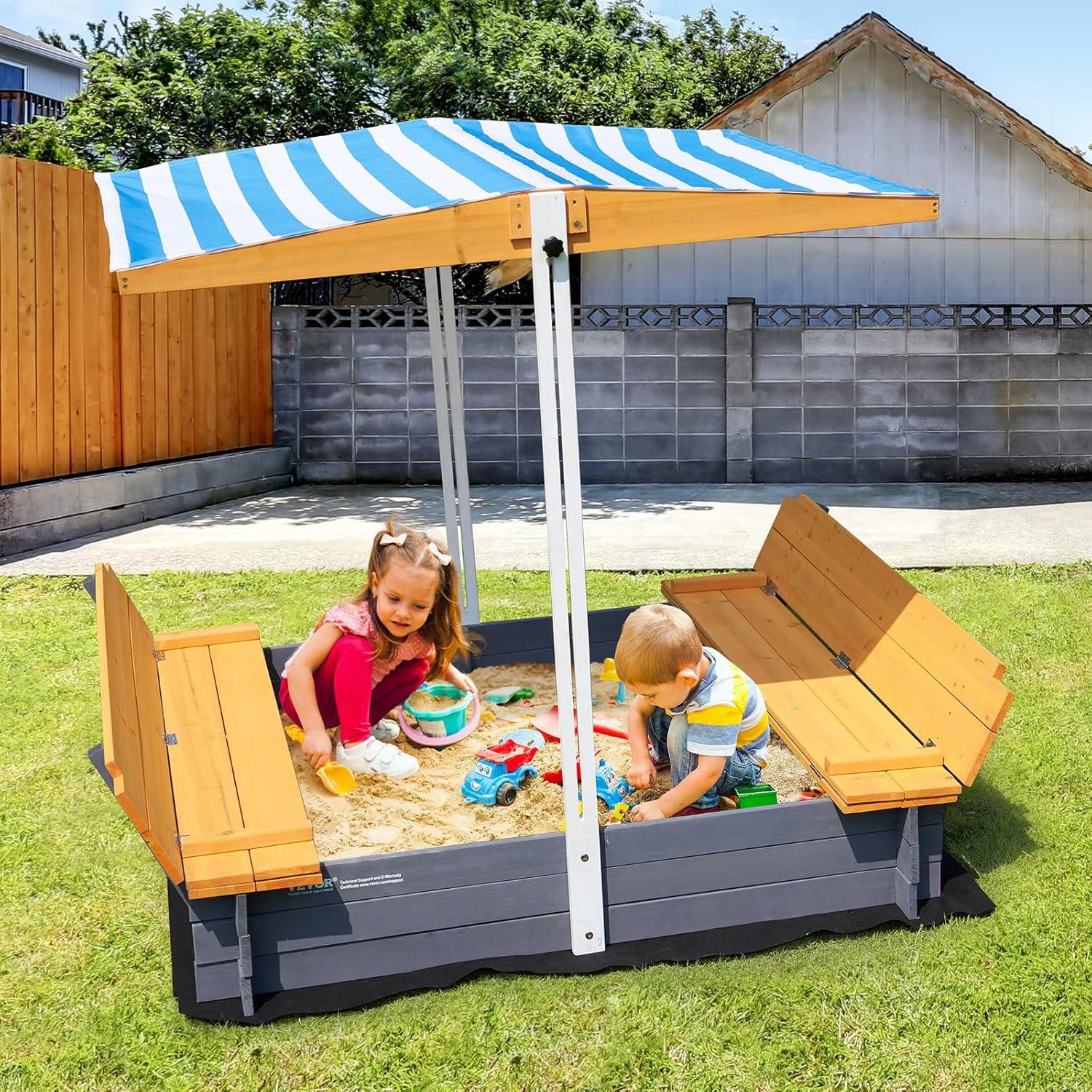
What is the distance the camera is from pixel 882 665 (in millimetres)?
4090

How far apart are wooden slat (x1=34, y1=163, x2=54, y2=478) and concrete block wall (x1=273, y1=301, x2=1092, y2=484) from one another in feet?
12.3

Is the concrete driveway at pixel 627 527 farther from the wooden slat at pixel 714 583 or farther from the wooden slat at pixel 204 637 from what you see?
the wooden slat at pixel 204 637

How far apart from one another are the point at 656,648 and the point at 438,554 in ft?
3.08

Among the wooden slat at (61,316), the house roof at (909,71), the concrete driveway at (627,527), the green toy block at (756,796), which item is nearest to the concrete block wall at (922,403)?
the concrete driveway at (627,527)

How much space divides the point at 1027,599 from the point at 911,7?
13530 mm

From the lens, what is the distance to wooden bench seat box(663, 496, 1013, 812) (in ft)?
10.6

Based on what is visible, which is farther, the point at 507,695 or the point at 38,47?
the point at 38,47

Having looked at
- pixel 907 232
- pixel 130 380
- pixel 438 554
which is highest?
pixel 907 232

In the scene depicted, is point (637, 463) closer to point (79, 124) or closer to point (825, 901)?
point (79, 124)

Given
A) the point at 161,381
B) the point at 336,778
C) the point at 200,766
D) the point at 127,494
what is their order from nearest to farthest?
the point at 200,766
the point at 336,778
the point at 127,494
the point at 161,381

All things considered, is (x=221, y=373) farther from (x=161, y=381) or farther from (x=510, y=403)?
(x=510, y=403)

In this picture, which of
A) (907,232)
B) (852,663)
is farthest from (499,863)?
(907,232)

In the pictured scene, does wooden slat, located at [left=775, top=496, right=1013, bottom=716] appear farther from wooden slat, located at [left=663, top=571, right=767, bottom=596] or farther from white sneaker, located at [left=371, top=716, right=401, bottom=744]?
white sneaker, located at [left=371, top=716, right=401, bottom=744]

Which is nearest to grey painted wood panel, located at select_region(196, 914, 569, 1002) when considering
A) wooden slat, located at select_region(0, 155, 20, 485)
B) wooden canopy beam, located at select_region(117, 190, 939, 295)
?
wooden canopy beam, located at select_region(117, 190, 939, 295)
